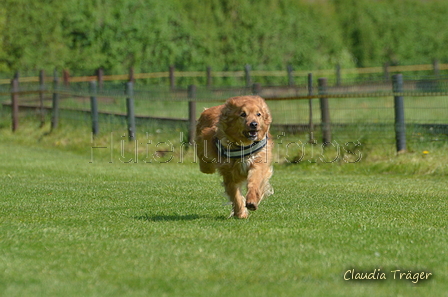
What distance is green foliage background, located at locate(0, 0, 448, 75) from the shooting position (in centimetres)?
2759

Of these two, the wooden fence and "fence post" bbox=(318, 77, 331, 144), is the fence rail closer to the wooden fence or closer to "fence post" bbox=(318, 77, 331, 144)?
"fence post" bbox=(318, 77, 331, 144)

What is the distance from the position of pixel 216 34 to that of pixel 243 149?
27.8 metres

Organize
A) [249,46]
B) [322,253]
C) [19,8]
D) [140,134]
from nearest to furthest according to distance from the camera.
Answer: [322,253]
[140,134]
[19,8]
[249,46]

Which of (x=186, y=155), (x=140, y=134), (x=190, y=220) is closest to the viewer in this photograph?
(x=190, y=220)

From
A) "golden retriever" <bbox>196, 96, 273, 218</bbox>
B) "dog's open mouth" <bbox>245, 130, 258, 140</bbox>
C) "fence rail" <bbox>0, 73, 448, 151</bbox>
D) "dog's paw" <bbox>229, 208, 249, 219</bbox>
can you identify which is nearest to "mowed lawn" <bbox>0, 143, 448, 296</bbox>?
"dog's paw" <bbox>229, 208, 249, 219</bbox>

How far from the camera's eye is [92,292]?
433cm

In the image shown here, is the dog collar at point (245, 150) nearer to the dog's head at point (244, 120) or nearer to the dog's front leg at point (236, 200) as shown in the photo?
the dog's head at point (244, 120)

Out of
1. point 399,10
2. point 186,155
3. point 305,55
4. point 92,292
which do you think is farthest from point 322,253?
point 399,10

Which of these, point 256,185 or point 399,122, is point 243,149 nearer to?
point 256,185

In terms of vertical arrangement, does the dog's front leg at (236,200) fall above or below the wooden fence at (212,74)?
below

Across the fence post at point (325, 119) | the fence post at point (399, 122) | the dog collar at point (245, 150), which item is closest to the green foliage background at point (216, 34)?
the fence post at point (325, 119)

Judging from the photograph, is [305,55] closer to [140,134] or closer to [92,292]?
[140,134]

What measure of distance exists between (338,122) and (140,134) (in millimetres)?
4920

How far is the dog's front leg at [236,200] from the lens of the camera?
295 inches
